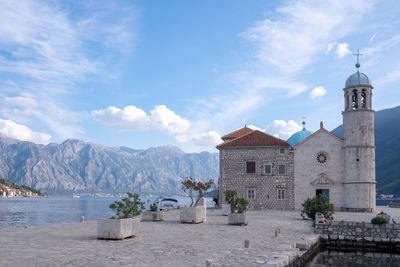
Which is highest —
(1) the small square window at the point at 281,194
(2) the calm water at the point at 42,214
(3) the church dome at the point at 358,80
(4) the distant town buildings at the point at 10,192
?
(3) the church dome at the point at 358,80

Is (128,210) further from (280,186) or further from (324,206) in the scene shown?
(280,186)

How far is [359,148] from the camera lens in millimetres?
35281

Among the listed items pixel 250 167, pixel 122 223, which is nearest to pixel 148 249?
pixel 122 223

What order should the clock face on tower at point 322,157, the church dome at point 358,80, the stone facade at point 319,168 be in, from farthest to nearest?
the clock face on tower at point 322,157, the stone facade at point 319,168, the church dome at point 358,80

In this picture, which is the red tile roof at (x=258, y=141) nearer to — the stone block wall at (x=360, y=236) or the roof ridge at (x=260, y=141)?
the roof ridge at (x=260, y=141)

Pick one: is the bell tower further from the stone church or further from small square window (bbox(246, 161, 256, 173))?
small square window (bbox(246, 161, 256, 173))

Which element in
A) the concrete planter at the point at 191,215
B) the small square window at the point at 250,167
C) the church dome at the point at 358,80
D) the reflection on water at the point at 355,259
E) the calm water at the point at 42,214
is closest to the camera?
the reflection on water at the point at 355,259

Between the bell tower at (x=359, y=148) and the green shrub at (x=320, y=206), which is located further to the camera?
the bell tower at (x=359, y=148)

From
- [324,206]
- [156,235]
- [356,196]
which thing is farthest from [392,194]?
[156,235]

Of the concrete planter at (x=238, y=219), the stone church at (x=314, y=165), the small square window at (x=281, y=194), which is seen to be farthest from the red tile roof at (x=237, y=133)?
the concrete planter at (x=238, y=219)

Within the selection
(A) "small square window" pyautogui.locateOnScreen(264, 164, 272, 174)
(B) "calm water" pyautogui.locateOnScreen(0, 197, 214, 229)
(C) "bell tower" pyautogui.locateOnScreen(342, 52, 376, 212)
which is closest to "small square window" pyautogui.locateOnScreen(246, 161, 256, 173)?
(A) "small square window" pyautogui.locateOnScreen(264, 164, 272, 174)

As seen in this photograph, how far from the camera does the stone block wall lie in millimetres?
17748

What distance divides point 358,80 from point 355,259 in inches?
913

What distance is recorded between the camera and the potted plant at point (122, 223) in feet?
43.7
